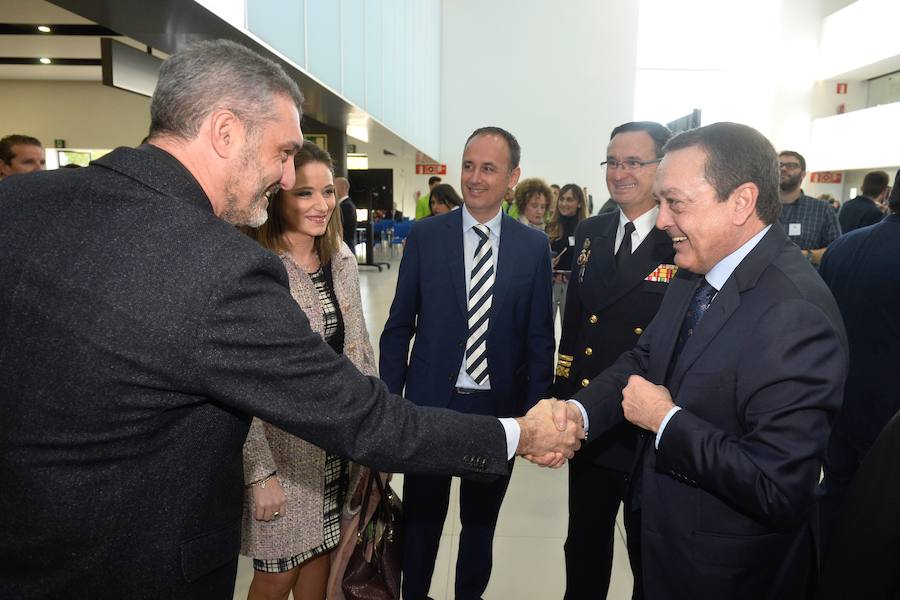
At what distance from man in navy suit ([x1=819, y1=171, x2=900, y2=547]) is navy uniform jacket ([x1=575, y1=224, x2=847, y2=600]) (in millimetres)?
1377

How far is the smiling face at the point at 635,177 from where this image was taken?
6.98 feet

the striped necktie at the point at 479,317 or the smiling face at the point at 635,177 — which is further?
the striped necktie at the point at 479,317

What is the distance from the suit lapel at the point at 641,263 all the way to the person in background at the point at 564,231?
3816mm

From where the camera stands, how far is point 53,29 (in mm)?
8781

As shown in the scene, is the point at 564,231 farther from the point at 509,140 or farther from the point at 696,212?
the point at 696,212

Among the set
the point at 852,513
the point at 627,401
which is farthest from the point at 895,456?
the point at 627,401

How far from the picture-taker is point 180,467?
3.52 ft

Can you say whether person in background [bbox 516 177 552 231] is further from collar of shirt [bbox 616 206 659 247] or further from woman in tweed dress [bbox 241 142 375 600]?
woman in tweed dress [bbox 241 142 375 600]

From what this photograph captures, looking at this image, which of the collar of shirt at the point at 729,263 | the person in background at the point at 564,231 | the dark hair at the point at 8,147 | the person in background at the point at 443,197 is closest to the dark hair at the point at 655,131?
the collar of shirt at the point at 729,263

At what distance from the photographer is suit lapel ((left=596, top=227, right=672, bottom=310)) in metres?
2.05

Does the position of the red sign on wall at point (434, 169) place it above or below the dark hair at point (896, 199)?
above

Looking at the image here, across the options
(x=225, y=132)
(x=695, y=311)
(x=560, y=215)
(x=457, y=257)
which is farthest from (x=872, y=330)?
(x=560, y=215)

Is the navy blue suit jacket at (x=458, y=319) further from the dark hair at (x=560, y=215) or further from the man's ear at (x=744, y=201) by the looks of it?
the dark hair at (x=560, y=215)

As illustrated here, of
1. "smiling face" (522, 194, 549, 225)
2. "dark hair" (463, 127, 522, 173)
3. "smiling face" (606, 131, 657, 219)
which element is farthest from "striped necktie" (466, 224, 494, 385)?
"smiling face" (522, 194, 549, 225)
